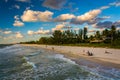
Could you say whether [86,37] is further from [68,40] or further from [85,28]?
[68,40]

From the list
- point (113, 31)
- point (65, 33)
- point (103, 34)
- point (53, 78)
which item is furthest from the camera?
point (65, 33)

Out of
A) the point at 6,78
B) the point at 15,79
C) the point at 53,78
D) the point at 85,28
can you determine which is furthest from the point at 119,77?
the point at 85,28

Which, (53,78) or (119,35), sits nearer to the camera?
(53,78)

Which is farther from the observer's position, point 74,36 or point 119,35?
point 74,36

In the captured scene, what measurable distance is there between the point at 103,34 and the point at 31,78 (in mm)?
89414

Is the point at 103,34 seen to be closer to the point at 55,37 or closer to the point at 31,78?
the point at 55,37

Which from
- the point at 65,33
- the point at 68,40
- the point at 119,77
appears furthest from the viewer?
the point at 65,33

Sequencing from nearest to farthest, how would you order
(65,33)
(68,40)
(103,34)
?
(103,34)
(68,40)
(65,33)

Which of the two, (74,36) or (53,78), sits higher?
(74,36)

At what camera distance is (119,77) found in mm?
14742

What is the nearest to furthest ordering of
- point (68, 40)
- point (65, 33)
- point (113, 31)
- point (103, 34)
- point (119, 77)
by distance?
1. point (119, 77)
2. point (113, 31)
3. point (103, 34)
4. point (68, 40)
5. point (65, 33)

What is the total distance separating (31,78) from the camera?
54.9 feet

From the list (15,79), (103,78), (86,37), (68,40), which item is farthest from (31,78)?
(86,37)

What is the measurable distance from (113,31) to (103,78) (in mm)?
79042
